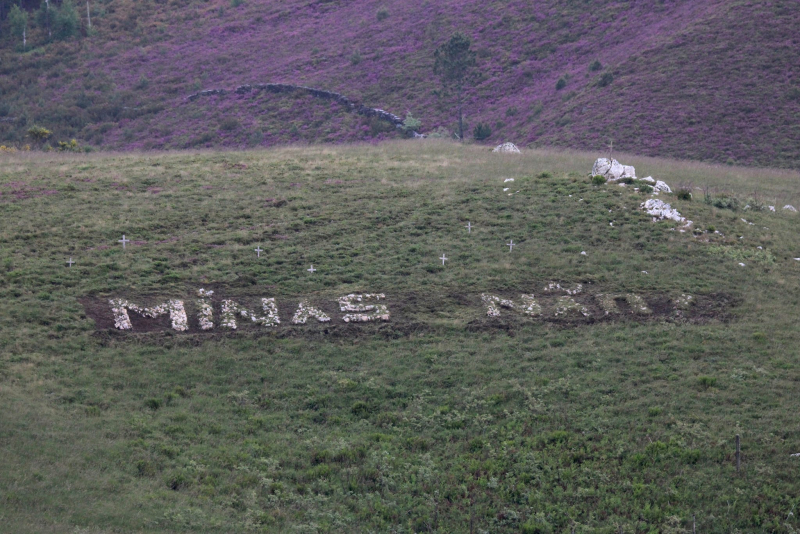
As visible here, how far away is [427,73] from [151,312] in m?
48.9

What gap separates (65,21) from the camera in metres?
73.3

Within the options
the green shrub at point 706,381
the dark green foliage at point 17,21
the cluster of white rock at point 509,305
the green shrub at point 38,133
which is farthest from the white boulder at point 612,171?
the dark green foliage at point 17,21

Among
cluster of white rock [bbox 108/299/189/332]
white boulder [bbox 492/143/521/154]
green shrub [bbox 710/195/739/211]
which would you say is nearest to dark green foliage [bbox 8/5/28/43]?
white boulder [bbox 492/143/521/154]

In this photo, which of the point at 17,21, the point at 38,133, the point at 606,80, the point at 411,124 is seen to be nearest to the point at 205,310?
the point at 411,124

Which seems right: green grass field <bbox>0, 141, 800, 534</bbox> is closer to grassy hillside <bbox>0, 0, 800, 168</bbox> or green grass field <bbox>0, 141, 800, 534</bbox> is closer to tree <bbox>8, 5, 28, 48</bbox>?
grassy hillside <bbox>0, 0, 800, 168</bbox>

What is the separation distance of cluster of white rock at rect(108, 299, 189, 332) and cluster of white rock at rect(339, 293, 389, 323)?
16.1 feet

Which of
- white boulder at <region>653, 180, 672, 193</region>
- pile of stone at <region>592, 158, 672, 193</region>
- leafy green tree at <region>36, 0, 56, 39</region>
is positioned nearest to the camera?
white boulder at <region>653, 180, 672, 193</region>

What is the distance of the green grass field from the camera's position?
14039 millimetres

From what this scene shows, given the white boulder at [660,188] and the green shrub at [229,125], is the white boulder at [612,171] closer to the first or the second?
the white boulder at [660,188]

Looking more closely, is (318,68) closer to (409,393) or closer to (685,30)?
(685,30)

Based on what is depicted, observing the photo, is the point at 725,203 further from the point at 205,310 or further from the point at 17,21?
the point at 17,21

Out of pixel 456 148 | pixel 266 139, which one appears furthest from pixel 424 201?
pixel 266 139

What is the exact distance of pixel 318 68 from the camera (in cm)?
6756

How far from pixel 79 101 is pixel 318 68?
883 inches
